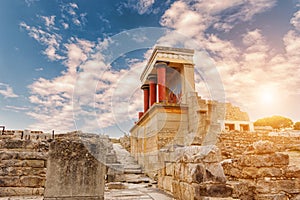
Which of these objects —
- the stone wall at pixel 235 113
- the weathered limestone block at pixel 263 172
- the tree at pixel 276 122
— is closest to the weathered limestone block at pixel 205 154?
the weathered limestone block at pixel 263 172

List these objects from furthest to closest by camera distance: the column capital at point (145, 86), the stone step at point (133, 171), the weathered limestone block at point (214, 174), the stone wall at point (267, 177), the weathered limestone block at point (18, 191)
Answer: the column capital at point (145, 86), the stone step at point (133, 171), the weathered limestone block at point (18, 191), the stone wall at point (267, 177), the weathered limestone block at point (214, 174)

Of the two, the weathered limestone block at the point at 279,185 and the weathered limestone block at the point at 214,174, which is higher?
the weathered limestone block at the point at 214,174

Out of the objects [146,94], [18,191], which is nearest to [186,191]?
[18,191]

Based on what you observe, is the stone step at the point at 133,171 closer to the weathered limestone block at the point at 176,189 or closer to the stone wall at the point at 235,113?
the weathered limestone block at the point at 176,189

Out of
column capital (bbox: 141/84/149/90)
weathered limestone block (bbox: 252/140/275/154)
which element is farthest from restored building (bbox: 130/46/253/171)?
weathered limestone block (bbox: 252/140/275/154)

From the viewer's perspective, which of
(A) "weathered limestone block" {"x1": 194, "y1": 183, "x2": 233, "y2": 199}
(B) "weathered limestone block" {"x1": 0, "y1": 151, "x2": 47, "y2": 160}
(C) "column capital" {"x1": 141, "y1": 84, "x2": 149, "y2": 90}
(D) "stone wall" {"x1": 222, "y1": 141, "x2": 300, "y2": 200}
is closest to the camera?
(A) "weathered limestone block" {"x1": 194, "y1": 183, "x2": 233, "y2": 199}

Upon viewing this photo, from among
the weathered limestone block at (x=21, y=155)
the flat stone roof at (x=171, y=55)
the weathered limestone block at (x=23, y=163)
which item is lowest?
the weathered limestone block at (x=23, y=163)

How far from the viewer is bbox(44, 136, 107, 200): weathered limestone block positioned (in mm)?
3125

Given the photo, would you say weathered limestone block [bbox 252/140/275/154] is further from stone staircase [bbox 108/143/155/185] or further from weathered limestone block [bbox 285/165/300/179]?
stone staircase [bbox 108/143/155/185]

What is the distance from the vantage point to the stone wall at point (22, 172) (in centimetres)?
483

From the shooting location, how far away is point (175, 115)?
9.43m

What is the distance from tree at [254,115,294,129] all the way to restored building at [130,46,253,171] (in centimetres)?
2971

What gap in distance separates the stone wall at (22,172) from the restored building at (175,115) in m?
3.68

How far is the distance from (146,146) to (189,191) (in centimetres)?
651
